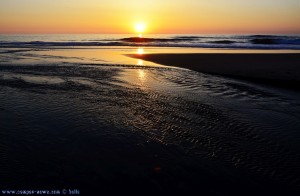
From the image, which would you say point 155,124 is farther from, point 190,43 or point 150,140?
point 190,43

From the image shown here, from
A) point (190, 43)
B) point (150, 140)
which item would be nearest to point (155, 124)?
point (150, 140)

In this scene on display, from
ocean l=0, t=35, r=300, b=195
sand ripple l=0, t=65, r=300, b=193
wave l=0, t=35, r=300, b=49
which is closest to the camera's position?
ocean l=0, t=35, r=300, b=195

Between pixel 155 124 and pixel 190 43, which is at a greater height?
pixel 190 43

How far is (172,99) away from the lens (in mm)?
10289

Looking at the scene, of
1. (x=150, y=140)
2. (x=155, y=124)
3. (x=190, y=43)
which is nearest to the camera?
(x=150, y=140)

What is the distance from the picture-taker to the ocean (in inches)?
182

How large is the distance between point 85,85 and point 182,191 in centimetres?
915

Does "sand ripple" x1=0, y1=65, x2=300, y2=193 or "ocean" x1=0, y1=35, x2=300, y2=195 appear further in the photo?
"sand ripple" x1=0, y1=65, x2=300, y2=193

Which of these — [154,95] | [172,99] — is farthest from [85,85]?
[172,99]

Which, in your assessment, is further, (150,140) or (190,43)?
(190,43)

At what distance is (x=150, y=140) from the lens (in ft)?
20.9

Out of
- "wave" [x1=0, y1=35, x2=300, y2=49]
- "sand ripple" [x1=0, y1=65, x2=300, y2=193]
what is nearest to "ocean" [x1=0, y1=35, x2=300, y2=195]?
"sand ripple" [x1=0, y1=65, x2=300, y2=193]

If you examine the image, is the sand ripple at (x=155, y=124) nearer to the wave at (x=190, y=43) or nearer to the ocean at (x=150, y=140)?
the ocean at (x=150, y=140)

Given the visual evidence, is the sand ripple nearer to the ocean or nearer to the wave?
the ocean
